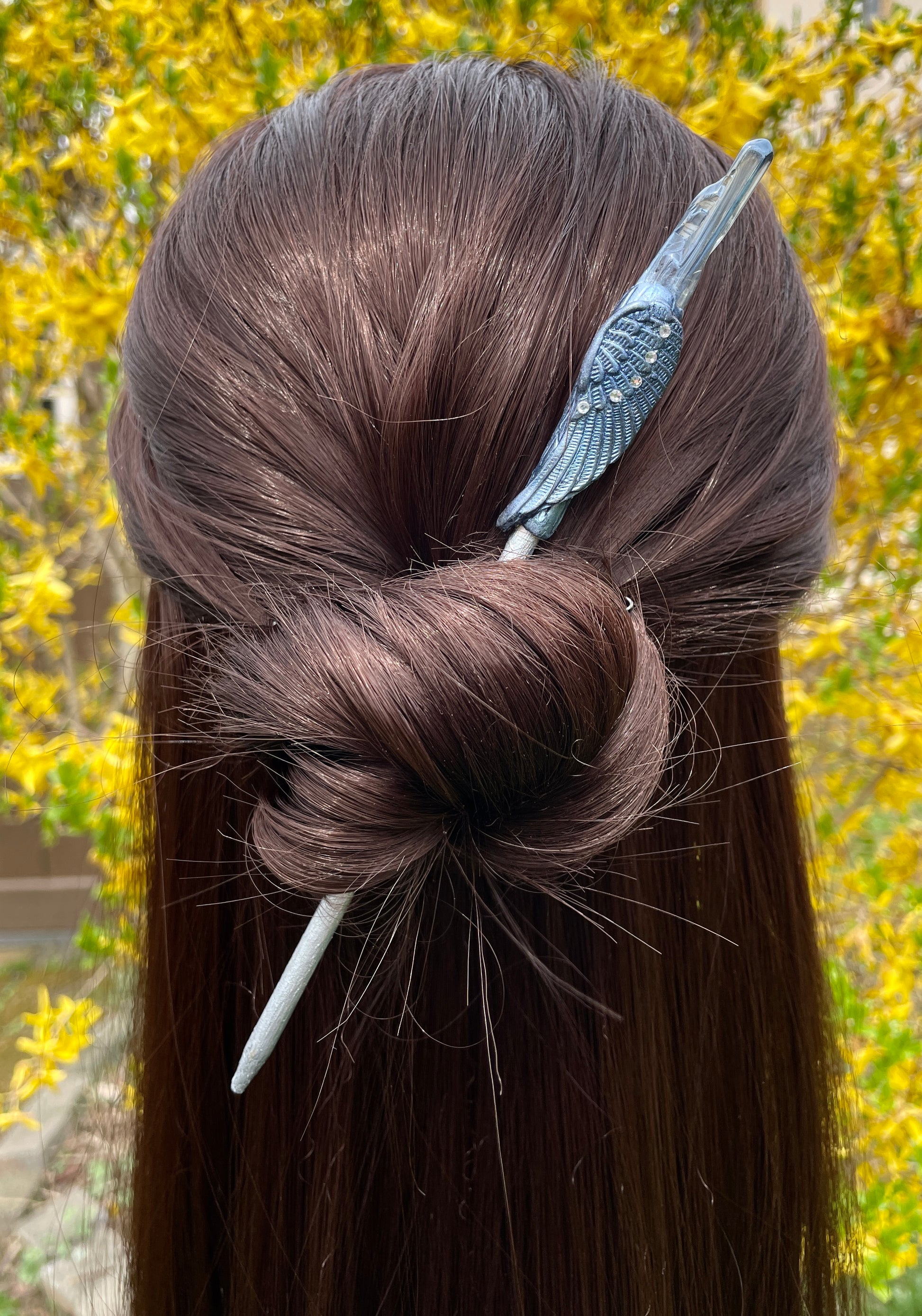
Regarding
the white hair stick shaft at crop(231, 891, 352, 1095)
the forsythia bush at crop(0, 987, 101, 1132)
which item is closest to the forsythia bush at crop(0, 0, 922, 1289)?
the forsythia bush at crop(0, 987, 101, 1132)

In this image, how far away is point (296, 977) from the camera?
43 cm

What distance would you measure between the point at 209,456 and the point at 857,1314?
0.91 meters

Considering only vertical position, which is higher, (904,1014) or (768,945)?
(768,945)

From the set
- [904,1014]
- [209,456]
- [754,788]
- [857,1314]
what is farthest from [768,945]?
[904,1014]

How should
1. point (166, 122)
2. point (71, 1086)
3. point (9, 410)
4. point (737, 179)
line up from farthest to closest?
point (71, 1086)
point (9, 410)
point (166, 122)
point (737, 179)

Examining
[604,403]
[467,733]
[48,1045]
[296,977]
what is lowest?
[48,1045]

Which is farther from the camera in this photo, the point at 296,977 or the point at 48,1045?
the point at 48,1045

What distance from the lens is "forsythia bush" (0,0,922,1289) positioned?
44.5 inches

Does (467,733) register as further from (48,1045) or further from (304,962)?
(48,1045)

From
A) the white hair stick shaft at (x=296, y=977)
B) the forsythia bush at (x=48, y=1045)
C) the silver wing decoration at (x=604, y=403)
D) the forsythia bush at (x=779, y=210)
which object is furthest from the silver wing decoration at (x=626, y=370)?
the forsythia bush at (x=48, y=1045)

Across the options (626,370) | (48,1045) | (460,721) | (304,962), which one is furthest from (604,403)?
(48,1045)

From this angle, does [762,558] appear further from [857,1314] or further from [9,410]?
[9,410]

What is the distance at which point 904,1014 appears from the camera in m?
1.33

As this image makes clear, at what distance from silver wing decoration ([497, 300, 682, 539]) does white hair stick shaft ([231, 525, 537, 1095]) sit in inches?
0.5
